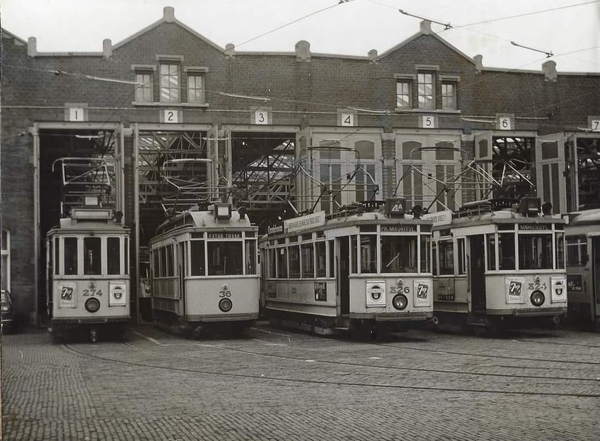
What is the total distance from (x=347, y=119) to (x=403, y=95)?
7.27 ft

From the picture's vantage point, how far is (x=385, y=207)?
17.1 meters

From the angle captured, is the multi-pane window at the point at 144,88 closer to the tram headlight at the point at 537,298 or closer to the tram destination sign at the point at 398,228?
the tram destination sign at the point at 398,228

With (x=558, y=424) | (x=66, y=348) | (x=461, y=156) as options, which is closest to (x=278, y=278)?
Result: (x=66, y=348)

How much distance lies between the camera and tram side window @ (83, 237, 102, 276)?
58.4 ft

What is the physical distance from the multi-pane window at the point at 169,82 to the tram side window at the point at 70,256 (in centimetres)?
971

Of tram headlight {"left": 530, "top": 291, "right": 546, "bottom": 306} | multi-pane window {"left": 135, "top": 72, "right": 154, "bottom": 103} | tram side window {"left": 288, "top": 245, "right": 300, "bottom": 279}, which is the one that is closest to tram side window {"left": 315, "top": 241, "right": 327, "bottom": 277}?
tram side window {"left": 288, "top": 245, "right": 300, "bottom": 279}

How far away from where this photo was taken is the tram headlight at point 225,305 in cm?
1773

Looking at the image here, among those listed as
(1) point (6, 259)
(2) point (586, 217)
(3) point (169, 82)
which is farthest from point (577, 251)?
(1) point (6, 259)

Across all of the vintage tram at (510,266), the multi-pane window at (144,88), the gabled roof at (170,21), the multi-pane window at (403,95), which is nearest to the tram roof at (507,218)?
the vintage tram at (510,266)

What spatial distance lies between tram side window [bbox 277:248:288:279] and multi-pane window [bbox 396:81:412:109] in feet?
28.9

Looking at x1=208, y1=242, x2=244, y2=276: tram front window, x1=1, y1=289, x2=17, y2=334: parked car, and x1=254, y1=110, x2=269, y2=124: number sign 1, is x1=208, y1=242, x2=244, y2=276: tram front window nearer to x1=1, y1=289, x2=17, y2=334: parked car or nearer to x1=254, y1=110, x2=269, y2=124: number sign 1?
x1=1, y1=289, x2=17, y2=334: parked car

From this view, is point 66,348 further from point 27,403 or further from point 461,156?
point 461,156

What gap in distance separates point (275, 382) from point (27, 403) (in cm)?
296

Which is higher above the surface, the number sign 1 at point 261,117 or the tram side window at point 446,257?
the number sign 1 at point 261,117
